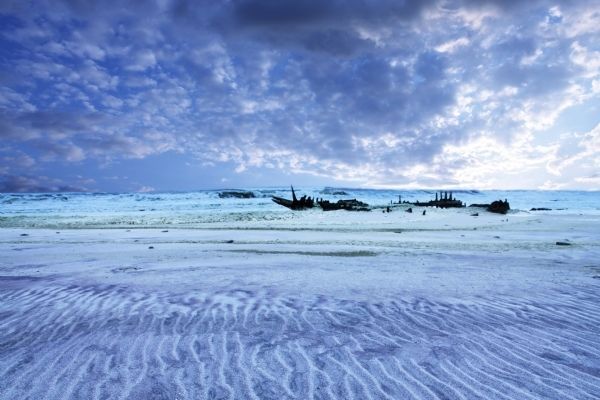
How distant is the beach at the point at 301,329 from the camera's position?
2.60 meters

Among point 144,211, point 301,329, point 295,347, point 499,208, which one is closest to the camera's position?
point 295,347

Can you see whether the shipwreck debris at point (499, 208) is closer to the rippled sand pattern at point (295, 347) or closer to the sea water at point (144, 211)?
the sea water at point (144, 211)

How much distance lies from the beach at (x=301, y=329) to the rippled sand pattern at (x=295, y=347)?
0.02 metres

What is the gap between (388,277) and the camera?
6141 mm

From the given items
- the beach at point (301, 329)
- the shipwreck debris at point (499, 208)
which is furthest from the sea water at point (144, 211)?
the beach at point (301, 329)

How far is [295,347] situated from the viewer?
3.24 meters

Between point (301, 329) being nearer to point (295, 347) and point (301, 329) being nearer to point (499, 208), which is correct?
point (295, 347)

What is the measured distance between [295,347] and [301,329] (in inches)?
18.1

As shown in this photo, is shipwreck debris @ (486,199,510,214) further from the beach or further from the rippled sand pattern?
the rippled sand pattern

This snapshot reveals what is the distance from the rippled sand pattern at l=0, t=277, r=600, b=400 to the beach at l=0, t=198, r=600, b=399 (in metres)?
0.02

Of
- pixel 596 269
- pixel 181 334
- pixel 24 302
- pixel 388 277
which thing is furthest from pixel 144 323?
pixel 596 269

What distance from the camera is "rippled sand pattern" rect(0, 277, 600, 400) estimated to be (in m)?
2.55

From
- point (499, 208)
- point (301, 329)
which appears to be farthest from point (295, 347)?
point (499, 208)

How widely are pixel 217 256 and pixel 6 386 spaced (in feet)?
19.8
